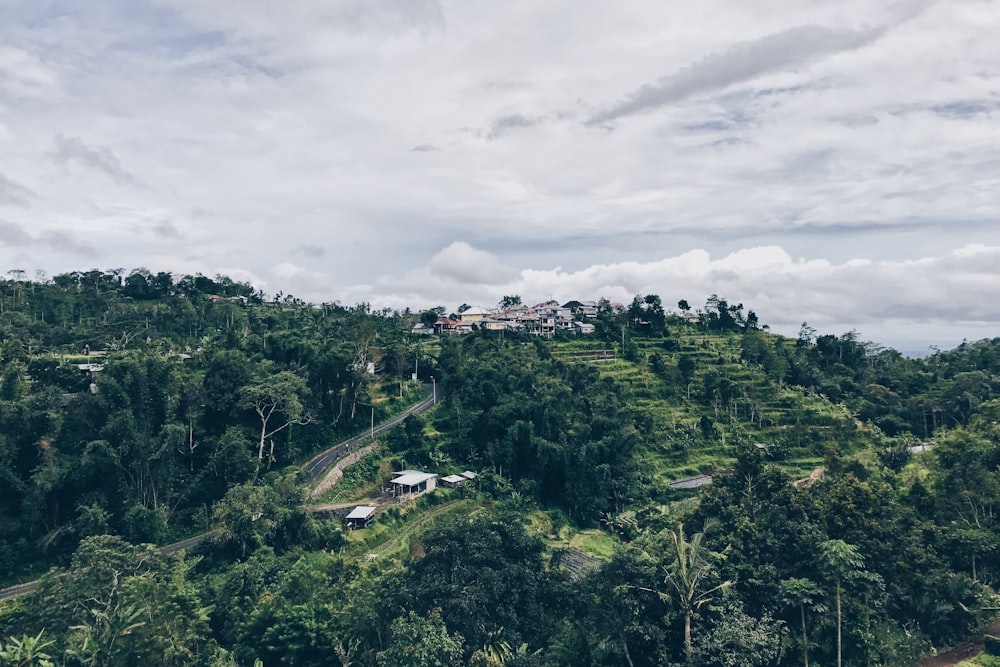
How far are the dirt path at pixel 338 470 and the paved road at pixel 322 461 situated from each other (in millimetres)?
638

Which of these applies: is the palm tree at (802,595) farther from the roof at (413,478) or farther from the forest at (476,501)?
the roof at (413,478)

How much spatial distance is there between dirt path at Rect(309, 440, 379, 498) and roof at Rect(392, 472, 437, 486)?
14.3 ft

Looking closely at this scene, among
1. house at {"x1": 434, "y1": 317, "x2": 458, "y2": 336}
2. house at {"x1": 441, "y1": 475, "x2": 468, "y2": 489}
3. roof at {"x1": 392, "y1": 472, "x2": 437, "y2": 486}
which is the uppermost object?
house at {"x1": 434, "y1": 317, "x2": 458, "y2": 336}

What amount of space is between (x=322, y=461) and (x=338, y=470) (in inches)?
104

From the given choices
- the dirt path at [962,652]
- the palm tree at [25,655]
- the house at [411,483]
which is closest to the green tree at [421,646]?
the palm tree at [25,655]

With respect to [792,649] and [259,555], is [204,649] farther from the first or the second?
[792,649]

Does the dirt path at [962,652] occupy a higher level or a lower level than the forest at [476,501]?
lower

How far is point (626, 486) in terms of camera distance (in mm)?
51562

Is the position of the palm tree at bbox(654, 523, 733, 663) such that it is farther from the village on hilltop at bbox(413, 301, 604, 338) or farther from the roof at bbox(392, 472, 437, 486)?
the village on hilltop at bbox(413, 301, 604, 338)

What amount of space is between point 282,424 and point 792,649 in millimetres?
39349

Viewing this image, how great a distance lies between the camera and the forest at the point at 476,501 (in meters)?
24.0

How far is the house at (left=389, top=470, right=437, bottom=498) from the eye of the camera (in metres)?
43.5

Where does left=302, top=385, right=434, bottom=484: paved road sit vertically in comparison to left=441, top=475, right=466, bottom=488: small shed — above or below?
above

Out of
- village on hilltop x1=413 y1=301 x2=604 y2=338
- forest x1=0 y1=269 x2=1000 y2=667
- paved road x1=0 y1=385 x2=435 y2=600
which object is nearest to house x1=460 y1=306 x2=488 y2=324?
village on hilltop x1=413 y1=301 x2=604 y2=338
